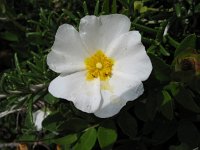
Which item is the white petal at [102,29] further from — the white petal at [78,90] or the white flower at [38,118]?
the white flower at [38,118]

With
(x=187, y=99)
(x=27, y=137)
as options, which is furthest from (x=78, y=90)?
(x=27, y=137)

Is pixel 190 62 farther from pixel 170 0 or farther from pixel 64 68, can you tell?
pixel 170 0

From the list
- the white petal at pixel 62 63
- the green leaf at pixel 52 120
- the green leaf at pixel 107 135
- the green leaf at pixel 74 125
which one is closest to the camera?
the white petal at pixel 62 63

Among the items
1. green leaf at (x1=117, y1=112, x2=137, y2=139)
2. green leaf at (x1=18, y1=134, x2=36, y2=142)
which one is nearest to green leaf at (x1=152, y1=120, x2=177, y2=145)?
green leaf at (x1=117, y1=112, x2=137, y2=139)

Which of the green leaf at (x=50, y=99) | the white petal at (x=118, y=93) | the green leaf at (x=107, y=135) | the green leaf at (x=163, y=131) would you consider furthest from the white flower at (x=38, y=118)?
→ the white petal at (x=118, y=93)

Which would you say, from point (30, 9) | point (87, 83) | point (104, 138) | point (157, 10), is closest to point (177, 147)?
point (104, 138)

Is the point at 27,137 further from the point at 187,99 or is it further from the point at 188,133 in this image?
the point at 187,99
